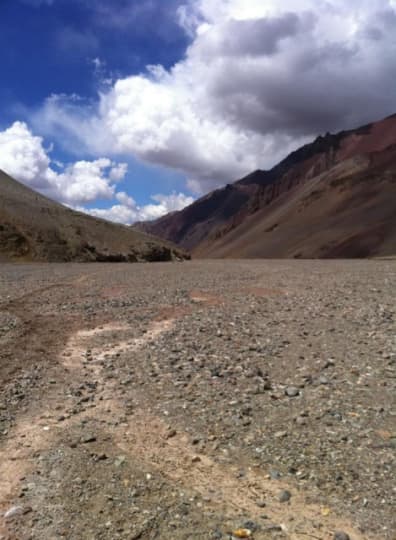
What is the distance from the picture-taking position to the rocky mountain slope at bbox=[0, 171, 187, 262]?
5769 cm

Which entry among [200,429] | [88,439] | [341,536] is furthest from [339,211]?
[341,536]

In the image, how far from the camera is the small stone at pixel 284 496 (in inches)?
195

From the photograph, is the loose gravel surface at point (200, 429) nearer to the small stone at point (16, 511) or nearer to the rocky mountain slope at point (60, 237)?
the small stone at point (16, 511)

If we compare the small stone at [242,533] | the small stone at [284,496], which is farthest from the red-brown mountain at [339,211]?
the small stone at [242,533]

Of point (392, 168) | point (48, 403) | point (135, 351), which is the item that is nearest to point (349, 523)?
point (48, 403)

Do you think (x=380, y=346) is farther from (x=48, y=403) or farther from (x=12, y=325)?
(x=12, y=325)

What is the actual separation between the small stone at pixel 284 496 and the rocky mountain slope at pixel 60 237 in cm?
5382

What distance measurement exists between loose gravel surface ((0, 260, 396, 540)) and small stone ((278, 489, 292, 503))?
10 millimetres

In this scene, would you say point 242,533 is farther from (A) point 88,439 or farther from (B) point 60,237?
(B) point 60,237

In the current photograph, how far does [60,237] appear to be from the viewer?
62094 mm

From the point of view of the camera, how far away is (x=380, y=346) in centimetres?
999

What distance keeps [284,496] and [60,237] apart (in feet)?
198

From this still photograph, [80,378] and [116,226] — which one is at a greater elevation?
[116,226]

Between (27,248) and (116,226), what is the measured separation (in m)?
21.0
